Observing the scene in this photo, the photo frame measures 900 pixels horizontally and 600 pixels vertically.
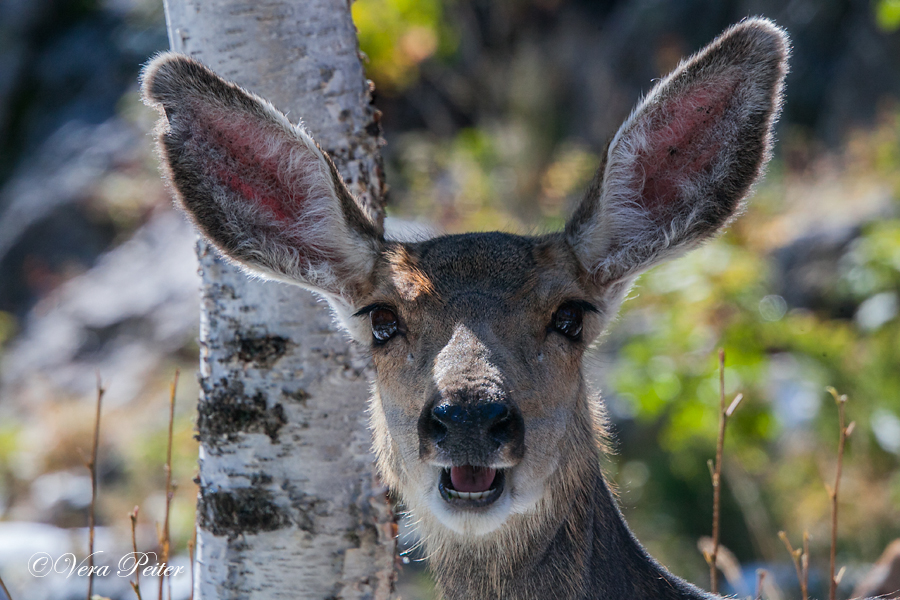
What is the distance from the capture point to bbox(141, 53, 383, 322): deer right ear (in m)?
2.68

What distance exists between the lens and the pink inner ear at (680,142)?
267 cm

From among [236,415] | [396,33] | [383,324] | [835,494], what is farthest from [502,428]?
[396,33]

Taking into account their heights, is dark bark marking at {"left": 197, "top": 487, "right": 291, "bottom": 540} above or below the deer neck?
above

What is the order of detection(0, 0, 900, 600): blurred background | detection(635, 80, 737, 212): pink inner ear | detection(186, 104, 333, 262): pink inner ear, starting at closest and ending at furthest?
detection(635, 80, 737, 212): pink inner ear < detection(186, 104, 333, 262): pink inner ear < detection(0, 0, 900, 600): blurred background

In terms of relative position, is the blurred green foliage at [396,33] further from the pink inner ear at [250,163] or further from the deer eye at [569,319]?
the deer eye at [569,319]

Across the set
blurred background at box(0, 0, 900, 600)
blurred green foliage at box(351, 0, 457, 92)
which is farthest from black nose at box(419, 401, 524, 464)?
blurred green foliage at box(351, 0, 457, 92)

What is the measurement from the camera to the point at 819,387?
23.6 ft

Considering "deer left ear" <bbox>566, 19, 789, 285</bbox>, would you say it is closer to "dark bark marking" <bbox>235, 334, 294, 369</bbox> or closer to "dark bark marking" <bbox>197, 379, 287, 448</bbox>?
"dark bark marking" <bbox>235, 334, 294, 369</bbox>

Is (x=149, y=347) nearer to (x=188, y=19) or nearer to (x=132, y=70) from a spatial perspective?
(x=132, y=70)

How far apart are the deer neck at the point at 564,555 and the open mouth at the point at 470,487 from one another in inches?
13.6

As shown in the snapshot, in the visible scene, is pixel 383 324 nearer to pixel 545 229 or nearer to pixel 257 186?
pixel 257 186

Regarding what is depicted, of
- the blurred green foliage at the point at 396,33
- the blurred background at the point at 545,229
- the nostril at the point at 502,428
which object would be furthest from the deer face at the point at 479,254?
the blurred green foliage at the point at 396,33

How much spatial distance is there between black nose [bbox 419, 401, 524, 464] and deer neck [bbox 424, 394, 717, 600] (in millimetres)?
496

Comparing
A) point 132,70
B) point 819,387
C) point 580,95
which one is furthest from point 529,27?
point 819,387
